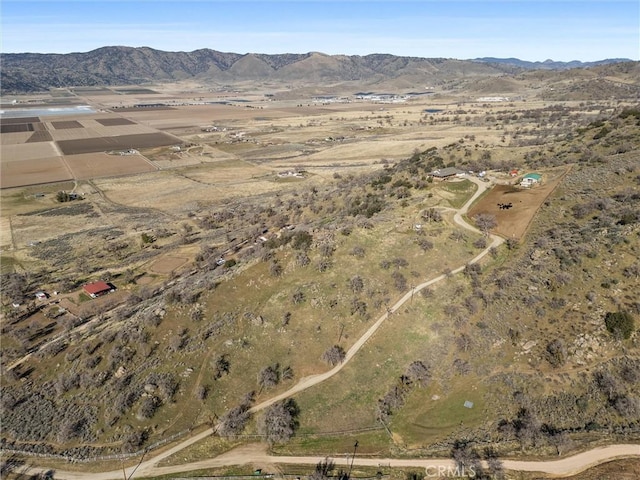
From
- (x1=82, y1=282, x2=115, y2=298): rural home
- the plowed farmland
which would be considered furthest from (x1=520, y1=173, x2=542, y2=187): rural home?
the plowed farmland

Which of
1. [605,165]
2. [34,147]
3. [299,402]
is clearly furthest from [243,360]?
[34,147]

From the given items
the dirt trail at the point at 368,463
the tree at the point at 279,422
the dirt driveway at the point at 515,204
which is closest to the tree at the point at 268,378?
the tree at the point at 279,422

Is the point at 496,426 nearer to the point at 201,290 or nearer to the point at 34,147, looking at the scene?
the point at 201,290

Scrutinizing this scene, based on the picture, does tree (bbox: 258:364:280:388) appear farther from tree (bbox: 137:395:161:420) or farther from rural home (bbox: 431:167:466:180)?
rural home (bbox: 431:167:466:180)

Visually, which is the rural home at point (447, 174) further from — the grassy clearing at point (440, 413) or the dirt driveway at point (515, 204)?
the grassy clearing at point (440, 413)

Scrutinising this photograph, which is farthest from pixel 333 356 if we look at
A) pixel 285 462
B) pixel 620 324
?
pixel 620 324

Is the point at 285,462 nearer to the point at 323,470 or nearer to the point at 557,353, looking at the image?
the point at 323,470

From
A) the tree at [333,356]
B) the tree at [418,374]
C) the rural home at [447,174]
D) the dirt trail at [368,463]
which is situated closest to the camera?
the dirt trail at [368,463]
